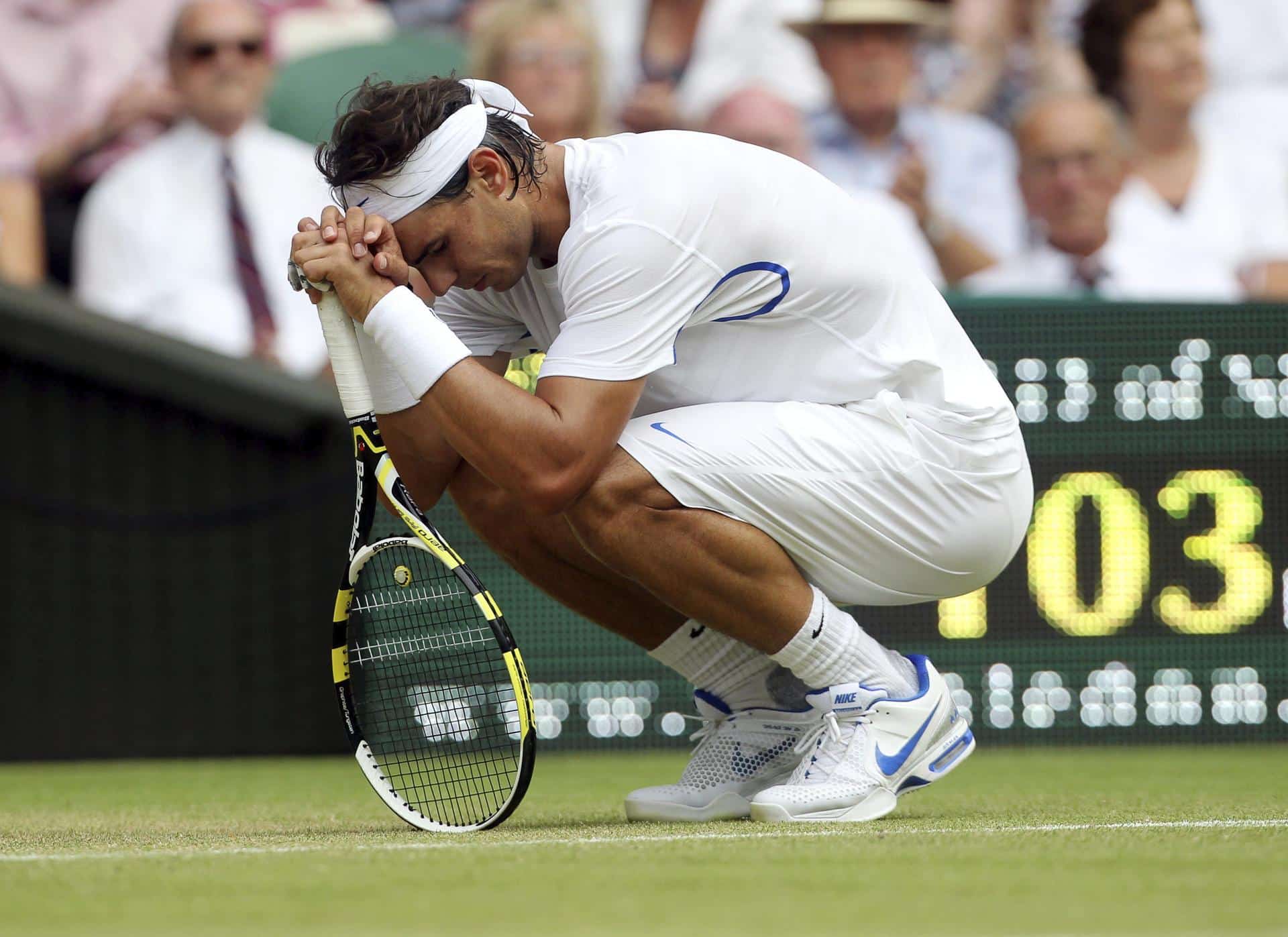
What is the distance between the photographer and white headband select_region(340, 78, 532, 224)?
8.82 feet

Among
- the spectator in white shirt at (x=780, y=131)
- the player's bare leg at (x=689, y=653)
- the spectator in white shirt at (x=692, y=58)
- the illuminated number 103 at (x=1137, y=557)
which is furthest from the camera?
the spectator in white shirt at (x=692, y=58)

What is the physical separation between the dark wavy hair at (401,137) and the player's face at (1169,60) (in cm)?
416

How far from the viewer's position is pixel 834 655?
109 inches

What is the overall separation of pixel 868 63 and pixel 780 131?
18.3 inches

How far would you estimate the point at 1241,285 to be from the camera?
618 centimetres

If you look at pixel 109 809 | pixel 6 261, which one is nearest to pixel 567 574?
pixel 109 809

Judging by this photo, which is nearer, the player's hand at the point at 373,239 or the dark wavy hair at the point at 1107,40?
the player's hand at the point at 373,239

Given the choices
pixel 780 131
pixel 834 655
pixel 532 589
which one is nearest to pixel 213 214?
pixel 780 131

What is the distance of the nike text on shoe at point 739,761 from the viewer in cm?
289

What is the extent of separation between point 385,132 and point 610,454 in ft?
1.86

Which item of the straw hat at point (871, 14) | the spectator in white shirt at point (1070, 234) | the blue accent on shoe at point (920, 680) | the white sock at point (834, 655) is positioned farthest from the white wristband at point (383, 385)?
the straw hat at point (871, 14)

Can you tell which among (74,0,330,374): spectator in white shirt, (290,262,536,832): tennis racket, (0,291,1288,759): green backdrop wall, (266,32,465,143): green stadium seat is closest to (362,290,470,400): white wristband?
(290,262,536,832): tennis racket

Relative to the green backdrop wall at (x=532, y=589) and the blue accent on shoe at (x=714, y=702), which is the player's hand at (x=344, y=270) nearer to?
the blue accent on shoe at (x=714, y=702)

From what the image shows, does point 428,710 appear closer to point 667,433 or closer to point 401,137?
point 667,433
